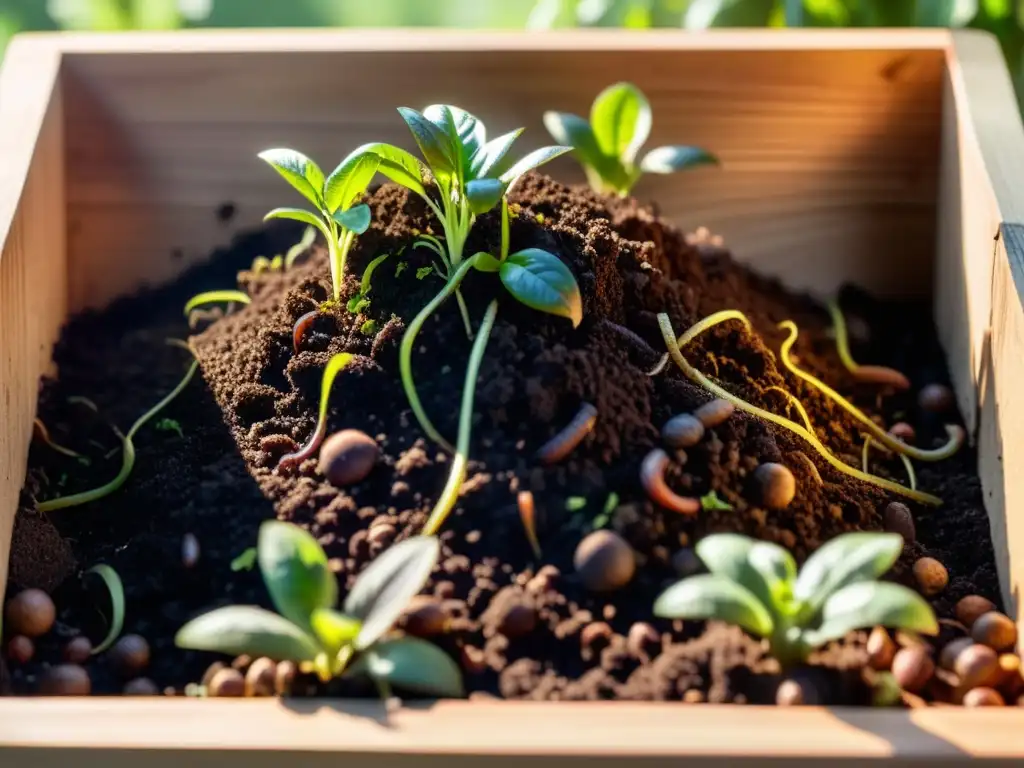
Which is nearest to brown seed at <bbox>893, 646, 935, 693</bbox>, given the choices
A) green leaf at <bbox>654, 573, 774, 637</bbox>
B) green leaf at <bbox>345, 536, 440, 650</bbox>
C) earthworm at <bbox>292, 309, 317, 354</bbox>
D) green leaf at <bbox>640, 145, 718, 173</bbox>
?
green leaf at <bbox>654, 573, 774, 637</bbox>

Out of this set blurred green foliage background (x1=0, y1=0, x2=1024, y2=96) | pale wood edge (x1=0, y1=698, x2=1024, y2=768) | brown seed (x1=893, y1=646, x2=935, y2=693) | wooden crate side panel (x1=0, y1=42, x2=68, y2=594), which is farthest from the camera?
blurred green foliage background (x1=0, y1=0, x2=1024, y2=96)

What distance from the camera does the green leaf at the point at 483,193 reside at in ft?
3.13

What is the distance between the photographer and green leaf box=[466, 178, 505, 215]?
954 millimetres

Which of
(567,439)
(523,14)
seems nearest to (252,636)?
(567,439)

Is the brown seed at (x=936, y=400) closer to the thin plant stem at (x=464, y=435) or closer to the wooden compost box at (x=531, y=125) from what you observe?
the wooden compost box at (x=531, y=125)

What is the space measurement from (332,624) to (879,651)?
1.25 ft

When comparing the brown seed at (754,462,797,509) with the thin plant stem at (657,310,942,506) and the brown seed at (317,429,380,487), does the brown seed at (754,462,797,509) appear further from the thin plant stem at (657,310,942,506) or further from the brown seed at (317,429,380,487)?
the brown seed at (317,429,380,487)

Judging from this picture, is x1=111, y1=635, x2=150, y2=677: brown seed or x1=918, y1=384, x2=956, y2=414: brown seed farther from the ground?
x1=918, y1=384, x2=956, y2=414: brown seed

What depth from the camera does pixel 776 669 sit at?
2.72 ft

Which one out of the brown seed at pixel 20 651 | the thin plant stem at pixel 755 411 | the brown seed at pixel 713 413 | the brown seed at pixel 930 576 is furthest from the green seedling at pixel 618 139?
the brown seed at pixel 20 651

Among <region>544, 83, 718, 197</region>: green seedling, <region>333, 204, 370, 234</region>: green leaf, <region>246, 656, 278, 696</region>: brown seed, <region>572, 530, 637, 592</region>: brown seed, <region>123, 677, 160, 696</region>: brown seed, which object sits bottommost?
<region>123, 677, 160, 696</region>: brown seed

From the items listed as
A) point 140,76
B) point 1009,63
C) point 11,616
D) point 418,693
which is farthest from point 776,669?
point 1009,63

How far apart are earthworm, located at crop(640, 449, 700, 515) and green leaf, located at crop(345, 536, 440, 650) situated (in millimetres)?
183

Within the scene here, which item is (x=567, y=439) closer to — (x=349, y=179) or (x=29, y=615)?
(x=349, y=179)
